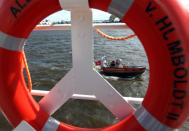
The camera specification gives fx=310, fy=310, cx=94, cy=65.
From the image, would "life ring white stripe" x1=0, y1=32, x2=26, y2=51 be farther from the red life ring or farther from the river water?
the river water

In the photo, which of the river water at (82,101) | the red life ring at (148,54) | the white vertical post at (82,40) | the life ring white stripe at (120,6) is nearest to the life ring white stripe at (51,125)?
the red life ring at (148,54)

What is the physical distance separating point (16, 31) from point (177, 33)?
58 cm

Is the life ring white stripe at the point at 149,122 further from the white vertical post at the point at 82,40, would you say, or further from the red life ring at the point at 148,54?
the white vertical post at the point at 82,40

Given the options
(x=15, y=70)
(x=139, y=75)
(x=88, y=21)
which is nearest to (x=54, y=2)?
(x=88, y=21)

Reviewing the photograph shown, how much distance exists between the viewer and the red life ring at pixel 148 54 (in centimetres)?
102

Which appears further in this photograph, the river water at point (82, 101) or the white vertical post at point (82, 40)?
the river water at point (82, 101)

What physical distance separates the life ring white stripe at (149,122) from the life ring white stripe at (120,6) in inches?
13.8

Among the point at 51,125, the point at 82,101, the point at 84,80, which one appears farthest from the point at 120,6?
the point at 82,101

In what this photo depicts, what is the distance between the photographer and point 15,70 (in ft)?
3.94

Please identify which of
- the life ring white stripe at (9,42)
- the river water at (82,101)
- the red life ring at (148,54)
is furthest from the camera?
the river water at (82,101)

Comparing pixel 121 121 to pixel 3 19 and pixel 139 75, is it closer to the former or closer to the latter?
pixel 3 19

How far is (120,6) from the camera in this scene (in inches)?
41.3

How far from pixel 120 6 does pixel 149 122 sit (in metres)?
0.42

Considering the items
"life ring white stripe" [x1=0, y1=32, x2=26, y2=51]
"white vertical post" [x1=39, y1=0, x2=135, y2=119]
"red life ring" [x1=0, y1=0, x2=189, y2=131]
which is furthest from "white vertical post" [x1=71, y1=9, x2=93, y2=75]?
"life ring white stripe" [x1=0, y1=32, x2=26, y2=51]
